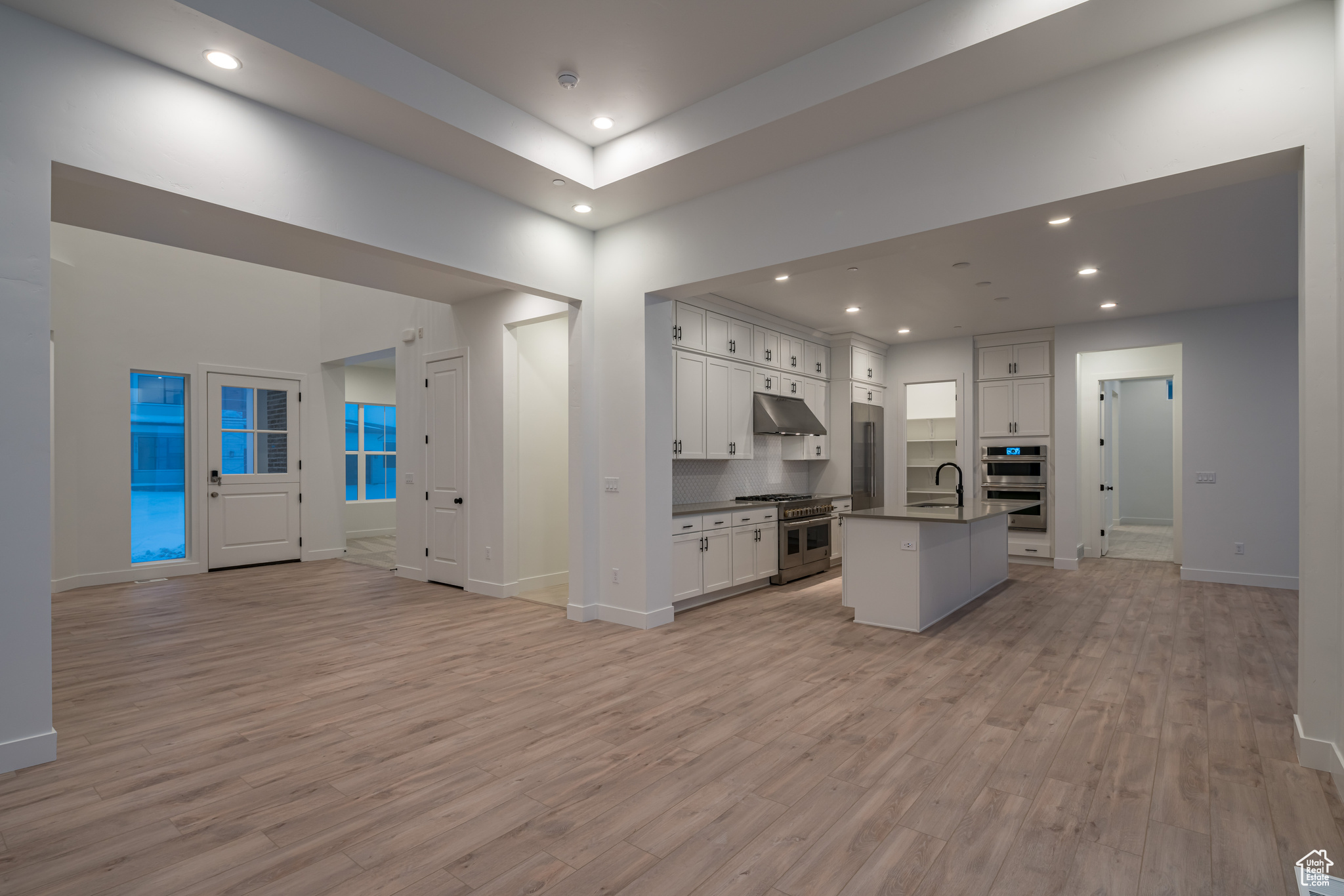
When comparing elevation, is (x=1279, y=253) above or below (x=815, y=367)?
above

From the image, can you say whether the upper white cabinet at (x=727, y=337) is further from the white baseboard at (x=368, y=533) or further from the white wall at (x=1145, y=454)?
the white wall at (x=1145, y=454)

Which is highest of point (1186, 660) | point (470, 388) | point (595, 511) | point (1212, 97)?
point (1212, 97)

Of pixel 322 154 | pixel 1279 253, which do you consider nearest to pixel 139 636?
pixel 322 154

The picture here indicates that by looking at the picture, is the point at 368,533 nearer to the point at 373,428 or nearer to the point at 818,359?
the point at 373,428

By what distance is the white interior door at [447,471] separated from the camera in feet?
21.3

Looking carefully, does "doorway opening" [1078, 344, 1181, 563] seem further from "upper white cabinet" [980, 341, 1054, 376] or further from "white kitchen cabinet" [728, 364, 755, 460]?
"white kitchen cabinet" [728, 364, 755, 460]

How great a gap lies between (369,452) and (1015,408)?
999 centimetres

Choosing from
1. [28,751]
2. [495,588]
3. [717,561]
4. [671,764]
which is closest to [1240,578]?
[717,561]

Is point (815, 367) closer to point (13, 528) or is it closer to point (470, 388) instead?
point (470, 388)

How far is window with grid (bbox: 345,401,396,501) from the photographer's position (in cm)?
1109

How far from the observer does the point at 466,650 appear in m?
4.30

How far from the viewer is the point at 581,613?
197 inches

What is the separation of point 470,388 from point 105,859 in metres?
4.81

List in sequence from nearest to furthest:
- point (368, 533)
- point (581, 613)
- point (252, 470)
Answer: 1. point (581, 613)
2. point (252, 470)
3. point (368, 533)
